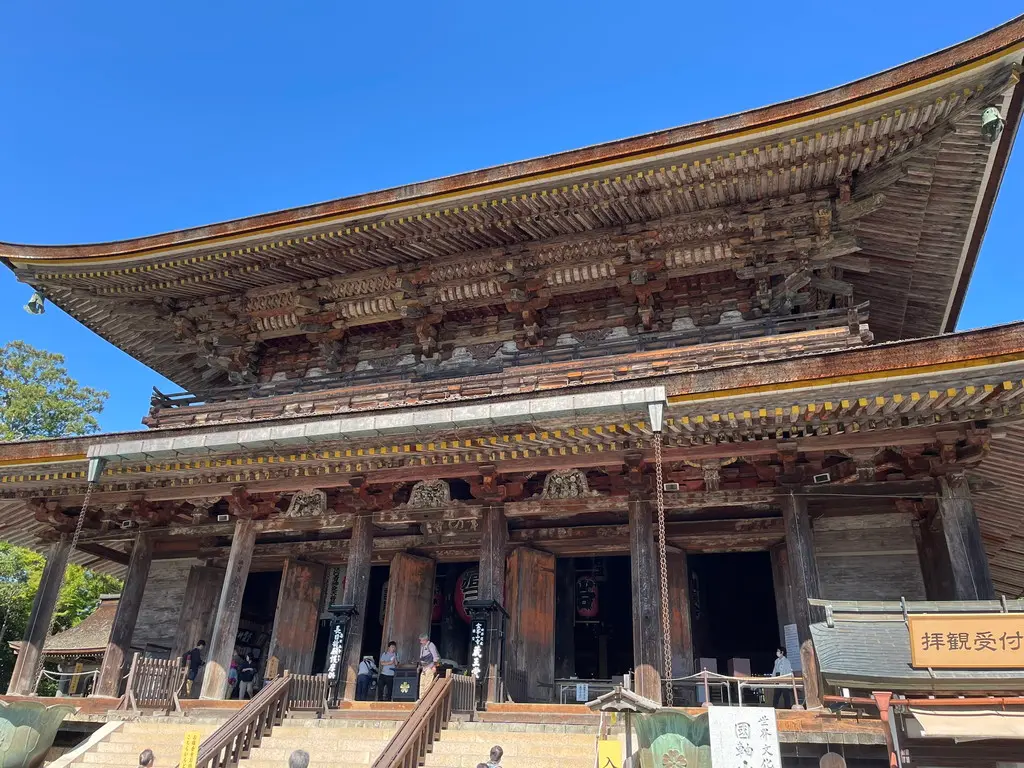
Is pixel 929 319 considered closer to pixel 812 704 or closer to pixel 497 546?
pixel 812 704

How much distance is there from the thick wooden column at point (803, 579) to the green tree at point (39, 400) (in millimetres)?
34016

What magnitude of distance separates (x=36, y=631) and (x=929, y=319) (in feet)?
56.9

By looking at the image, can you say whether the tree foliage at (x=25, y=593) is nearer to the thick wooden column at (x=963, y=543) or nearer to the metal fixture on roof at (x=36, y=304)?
the metal fixture on roof at (x=36, y=304)

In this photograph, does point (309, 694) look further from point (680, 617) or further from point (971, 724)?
point (971, 724)

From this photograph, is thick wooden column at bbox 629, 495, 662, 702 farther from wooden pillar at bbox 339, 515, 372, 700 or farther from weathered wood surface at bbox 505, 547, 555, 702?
wooden pillar at bbox 339, 515, 372, 700

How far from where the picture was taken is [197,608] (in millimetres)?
14312

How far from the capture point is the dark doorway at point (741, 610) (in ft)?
45.7

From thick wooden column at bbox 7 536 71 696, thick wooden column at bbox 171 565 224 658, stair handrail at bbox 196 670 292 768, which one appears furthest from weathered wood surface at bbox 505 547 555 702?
thick wooden column at bbox 7 536 71 696

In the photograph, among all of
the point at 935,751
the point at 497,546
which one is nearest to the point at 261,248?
the point at 497,546

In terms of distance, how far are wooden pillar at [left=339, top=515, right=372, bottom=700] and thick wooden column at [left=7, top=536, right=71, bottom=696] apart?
5.41m

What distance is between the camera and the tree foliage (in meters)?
27.0

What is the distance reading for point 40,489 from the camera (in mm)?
12422

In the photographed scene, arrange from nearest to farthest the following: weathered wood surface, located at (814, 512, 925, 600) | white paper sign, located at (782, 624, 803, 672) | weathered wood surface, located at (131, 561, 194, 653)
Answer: white paper sign, located at (782, 624, 803, 672), weathered wood surface, located at (814, 512, 925, 600), weathered wood surface, located at (131, 561, 194, 653)

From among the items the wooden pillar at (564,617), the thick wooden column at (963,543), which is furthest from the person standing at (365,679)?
the thick wooden column at (963,543)
